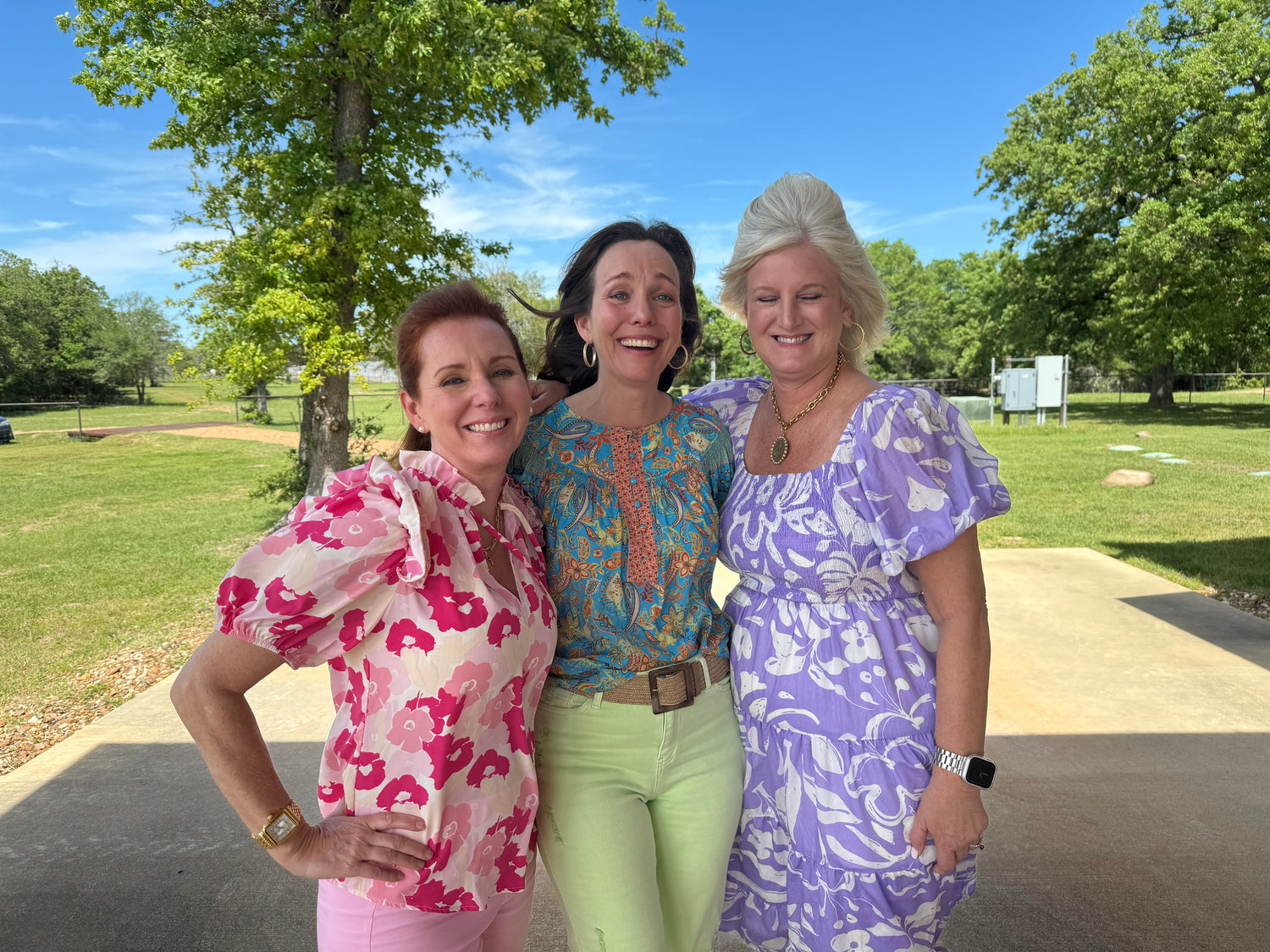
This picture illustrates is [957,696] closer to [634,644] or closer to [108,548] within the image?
[634,644]

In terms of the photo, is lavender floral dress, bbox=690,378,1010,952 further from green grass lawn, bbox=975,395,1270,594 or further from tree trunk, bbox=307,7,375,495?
tree trunk, bbox=307,7,375,495

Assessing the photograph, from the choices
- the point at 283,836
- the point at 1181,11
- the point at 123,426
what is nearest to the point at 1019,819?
the point at 283,836

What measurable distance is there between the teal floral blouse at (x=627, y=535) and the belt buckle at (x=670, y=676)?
0.03m

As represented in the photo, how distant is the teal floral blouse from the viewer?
188 cm

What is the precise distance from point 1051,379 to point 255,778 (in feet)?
87.0

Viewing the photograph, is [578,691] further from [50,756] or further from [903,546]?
[50,756]

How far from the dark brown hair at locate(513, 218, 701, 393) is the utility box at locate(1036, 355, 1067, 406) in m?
24.8

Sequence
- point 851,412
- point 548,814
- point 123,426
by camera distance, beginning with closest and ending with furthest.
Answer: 1. point 548,814
2. point 851,412
3. point 123,426

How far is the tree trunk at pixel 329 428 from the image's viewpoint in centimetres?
1042

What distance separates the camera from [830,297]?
207 cm

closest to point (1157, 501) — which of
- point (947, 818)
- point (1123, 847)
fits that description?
point (1123, 847)

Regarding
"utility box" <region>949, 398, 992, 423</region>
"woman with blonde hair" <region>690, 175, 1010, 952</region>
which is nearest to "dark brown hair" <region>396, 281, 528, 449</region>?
"woman with blonde hair" <region>690, 175, 1010, 952</region>

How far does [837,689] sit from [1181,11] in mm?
32336

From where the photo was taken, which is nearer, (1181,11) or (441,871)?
(441,871)
